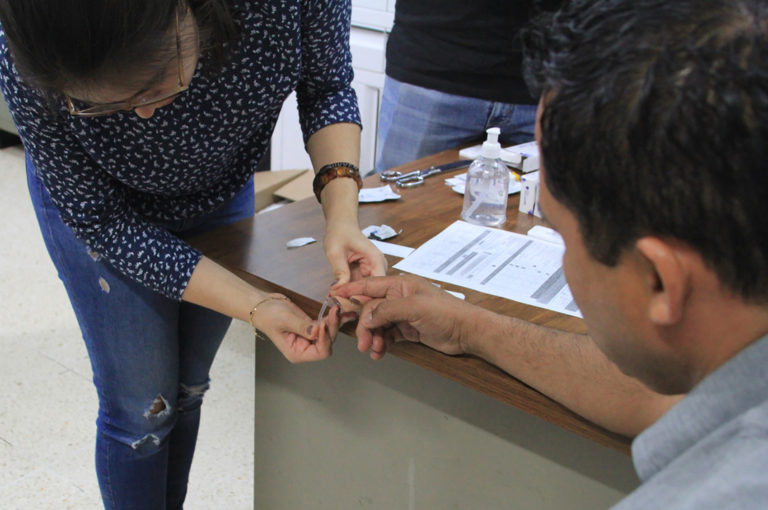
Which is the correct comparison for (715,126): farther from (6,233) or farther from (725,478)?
(6,233)

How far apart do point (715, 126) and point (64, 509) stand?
173 cm

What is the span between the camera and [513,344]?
94 cm

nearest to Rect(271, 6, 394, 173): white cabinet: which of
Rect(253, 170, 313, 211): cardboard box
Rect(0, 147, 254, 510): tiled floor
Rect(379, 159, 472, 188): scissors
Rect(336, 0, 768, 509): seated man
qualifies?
Rect(253, 170, 313, 211): cardboard box

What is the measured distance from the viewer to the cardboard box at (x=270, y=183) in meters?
2.99

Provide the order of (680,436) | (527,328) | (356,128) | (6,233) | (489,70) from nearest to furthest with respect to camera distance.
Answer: (680,436) < (527,328) < (356,128) < (489,70) < (6,233)

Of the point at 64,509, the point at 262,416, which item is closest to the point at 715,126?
the point at 262,416

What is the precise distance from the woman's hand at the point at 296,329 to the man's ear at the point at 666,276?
1.88 ft

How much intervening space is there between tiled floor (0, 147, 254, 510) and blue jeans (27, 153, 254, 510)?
0.51 m

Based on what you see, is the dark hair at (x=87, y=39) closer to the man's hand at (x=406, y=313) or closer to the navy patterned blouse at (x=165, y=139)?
the navy patterned blouse at (x=165, y=139)

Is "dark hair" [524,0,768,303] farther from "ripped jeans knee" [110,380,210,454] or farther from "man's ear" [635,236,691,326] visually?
"ripped jeans knee" [110,380,210,454]

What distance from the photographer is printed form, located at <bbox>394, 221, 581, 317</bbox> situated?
112 centimetres

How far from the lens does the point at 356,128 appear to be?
51.3 inches

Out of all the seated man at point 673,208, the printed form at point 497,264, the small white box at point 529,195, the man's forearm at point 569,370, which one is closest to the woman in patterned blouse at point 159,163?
the printed form at point 497,264

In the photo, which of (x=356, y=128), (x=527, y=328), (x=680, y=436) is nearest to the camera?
(x=680, y=436)
